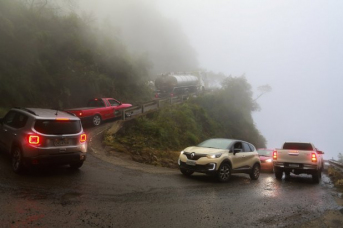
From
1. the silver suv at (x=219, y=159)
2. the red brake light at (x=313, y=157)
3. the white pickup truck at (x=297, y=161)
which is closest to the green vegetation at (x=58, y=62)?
the silver suv at (x=219, y=159)

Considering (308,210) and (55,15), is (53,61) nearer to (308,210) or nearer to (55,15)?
(55,15)

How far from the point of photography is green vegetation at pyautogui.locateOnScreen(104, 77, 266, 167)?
15587 millimetres

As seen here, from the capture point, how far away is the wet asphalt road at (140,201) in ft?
19.1

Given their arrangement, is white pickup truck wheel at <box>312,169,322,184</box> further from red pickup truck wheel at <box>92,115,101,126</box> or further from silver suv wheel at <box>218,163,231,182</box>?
red pickup truck wheel at <box>92,115,101,126</box>

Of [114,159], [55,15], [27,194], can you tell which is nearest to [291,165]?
[114,159]

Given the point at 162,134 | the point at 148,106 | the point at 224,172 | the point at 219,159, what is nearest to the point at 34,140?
the point at 219,159

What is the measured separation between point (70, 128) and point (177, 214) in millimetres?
4317

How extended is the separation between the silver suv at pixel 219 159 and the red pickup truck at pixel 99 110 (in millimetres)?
8031

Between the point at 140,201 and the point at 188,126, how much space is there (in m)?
17.6

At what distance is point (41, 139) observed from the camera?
826 cm

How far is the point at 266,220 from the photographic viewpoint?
6.50 meters

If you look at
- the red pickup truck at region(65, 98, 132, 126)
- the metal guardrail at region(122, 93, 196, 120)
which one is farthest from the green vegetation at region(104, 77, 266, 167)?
the red pickup truck at region(65, 98, 132, 126)

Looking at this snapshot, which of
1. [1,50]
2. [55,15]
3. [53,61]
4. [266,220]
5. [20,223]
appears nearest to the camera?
[20,223]

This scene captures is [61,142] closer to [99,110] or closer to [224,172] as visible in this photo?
[224,172]
